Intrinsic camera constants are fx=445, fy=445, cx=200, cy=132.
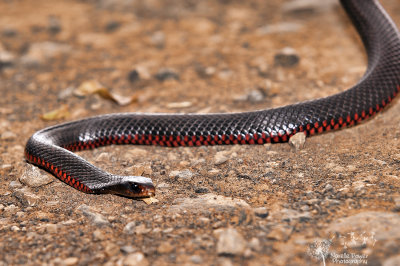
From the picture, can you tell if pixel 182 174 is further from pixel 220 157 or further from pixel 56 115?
pixel 56 115

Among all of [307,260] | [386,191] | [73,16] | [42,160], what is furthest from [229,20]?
[307,260]

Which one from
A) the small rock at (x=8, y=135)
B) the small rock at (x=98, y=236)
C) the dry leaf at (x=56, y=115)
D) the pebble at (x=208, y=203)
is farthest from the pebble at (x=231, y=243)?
the dry leaf at (x=56, y=115)

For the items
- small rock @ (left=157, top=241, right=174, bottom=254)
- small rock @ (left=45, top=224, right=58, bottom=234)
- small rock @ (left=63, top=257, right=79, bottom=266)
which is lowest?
small rock @ (left=157, top=241, right=174, bottom=254)

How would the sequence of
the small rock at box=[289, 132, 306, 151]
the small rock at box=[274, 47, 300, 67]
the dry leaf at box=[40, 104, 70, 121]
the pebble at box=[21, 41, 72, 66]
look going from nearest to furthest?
the small rock at box=[289, 132, 306, 151]
the dry leaf at box=[40, 104, 70, 121]
the small rock at box=[274, 47, 300, 67]
the pebble at box=[21, 41, 72, 66]

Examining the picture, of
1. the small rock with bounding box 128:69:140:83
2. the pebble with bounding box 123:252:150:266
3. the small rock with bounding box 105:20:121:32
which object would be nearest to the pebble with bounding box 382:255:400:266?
the pebble with bounding box 123:252:150:266

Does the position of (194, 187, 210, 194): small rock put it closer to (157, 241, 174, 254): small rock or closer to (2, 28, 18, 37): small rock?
Result: (157, 241, 174, 254): small rock

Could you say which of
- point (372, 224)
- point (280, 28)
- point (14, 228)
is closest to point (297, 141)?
point (372, 224)

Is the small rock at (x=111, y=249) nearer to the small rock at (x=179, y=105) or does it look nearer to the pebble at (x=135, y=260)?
the pebble at (x=135, y=260)
